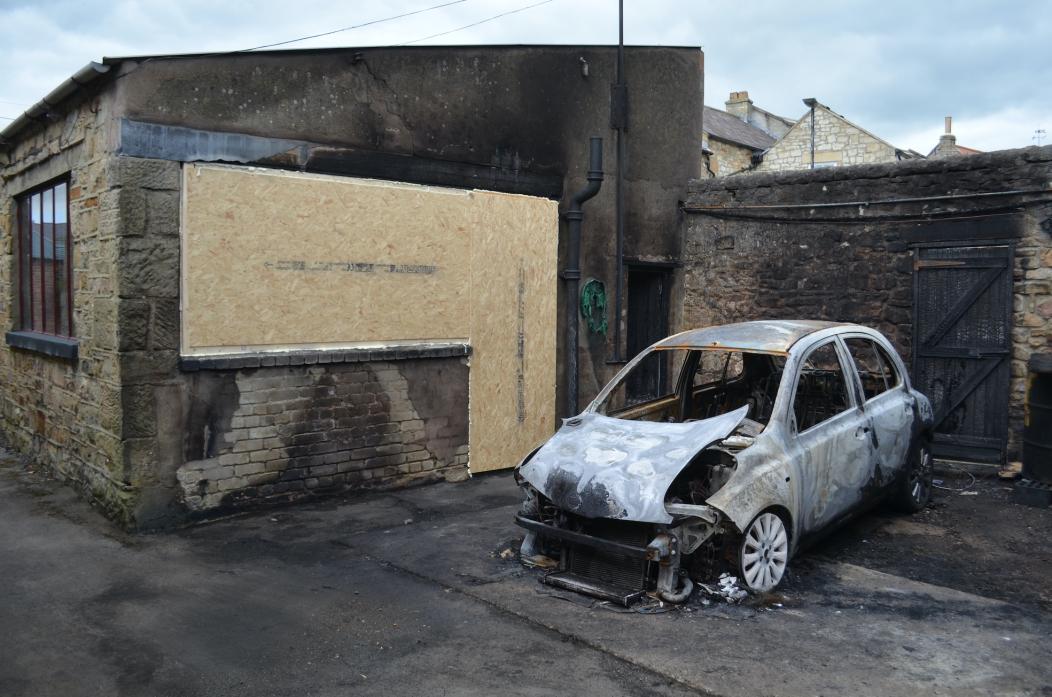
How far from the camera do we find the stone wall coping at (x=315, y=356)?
22.7 feet

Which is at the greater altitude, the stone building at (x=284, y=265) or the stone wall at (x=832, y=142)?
the stone wall at (x=832, y=142)

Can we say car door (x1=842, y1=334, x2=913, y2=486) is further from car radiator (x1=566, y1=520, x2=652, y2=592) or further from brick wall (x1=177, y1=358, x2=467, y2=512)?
brick wall (x1=177, y1=358, x2=467, y2=512)

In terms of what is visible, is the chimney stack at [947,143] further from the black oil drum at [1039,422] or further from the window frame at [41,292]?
the window frame at [41,292]

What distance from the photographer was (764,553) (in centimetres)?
531

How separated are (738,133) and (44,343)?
25.0m

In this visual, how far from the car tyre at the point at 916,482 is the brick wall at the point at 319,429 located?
4.26 meters

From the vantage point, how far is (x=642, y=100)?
1066 centimetres

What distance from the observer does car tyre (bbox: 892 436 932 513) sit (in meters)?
7.19

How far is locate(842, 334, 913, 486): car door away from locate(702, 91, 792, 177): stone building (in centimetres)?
1603

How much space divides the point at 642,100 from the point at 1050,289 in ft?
16.9

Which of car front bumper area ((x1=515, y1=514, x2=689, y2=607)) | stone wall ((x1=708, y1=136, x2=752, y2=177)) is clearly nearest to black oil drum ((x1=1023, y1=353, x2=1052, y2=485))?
car front bumper area ((x1=515, y1=514, x2=689, y2=607))

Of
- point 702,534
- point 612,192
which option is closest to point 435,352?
point 612,192

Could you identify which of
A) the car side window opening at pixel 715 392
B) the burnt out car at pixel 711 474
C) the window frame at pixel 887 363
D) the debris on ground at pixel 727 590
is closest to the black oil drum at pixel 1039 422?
the window frame at pixel 887 363

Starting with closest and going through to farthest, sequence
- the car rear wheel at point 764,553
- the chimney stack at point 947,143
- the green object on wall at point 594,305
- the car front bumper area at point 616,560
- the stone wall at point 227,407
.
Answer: the car front bumper area at point 616,560 → the car rear wheel at point 764,553 → the stone wall at point 227,407 → the green object on wall at point 594,305 → the chimney stack at point 947,143
